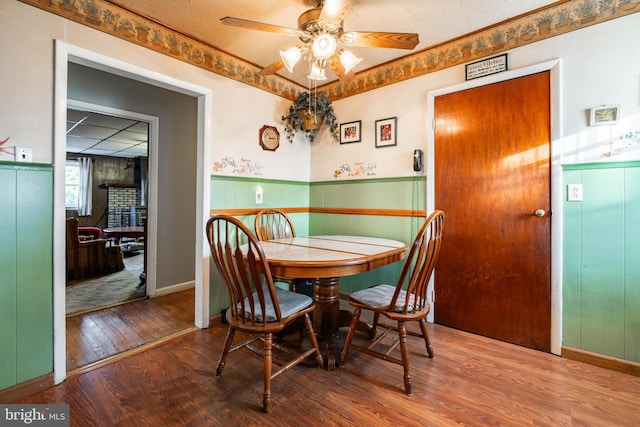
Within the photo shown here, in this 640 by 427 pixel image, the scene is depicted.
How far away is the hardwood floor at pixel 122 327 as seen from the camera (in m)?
1.97

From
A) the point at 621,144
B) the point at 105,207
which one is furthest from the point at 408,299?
the point at 105,207

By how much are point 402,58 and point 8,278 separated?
3.10 m

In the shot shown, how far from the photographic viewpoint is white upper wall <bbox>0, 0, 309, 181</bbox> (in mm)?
1500

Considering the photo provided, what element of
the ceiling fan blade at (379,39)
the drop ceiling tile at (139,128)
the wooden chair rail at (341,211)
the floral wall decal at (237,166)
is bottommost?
the wooden chair rail at (341,211)

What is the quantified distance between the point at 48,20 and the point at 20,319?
1637 mm

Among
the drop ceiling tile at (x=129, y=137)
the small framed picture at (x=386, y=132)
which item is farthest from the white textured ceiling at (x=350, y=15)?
the drop ceiling tile at (x=129, y=137)

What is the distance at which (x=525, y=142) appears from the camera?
6.67ft

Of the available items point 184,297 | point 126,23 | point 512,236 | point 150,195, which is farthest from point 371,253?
point 150,195

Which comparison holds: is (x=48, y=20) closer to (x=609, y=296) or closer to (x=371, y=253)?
(x=371, y=253)

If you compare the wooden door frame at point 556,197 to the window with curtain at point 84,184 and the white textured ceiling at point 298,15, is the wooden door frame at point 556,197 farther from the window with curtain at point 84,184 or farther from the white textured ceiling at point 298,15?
the window with curtain at point 84,184

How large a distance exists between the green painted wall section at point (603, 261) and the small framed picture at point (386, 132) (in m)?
1.31

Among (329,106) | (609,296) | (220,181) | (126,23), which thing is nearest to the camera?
(609,296)

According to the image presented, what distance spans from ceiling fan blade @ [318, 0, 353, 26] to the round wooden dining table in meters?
1.28

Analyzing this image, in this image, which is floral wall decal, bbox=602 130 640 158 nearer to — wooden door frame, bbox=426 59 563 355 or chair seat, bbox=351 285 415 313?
wooden door frame, bbox=426 59 563 355
